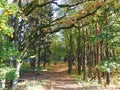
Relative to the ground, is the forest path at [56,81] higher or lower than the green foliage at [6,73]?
lower

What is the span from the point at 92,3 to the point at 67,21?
2.62 meters

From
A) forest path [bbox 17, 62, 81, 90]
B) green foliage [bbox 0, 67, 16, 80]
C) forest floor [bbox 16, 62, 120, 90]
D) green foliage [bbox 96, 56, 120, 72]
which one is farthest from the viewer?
forest path [bbox 17, 62, 81, 90]

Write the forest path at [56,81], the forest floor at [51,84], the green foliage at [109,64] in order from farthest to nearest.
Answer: the forest path at [56,81]
the forest floor at [51,84]
the green foliage at [109,64]

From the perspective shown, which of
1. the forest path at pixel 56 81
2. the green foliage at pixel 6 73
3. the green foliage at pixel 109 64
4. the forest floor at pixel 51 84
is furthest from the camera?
the forest path at pixel 56 81

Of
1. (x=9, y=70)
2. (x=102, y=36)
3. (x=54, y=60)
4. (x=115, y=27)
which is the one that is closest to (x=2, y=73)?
(x=9, y=70)

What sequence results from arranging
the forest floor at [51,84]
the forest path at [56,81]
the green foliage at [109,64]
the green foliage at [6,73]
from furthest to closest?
the forest path at [56,81]
the forest floor at [51,84]
the green foliage at [109,64]
the green foliage at [6,73]

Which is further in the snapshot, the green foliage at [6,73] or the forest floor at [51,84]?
the forest floor at [51,84]

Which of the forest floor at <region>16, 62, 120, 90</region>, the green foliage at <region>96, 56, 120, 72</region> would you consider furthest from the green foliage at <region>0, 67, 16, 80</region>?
the green foliage at <region>96, 56, 120, 72</region>

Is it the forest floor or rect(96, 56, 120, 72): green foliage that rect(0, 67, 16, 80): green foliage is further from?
rect(96, 56, 120, 72): green foliage

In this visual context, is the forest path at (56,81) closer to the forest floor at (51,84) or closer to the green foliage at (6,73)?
the forest floor at (51,84)

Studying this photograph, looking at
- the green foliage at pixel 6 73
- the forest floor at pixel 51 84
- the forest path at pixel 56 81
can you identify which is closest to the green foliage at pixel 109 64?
the forest floor at pixel 51 84

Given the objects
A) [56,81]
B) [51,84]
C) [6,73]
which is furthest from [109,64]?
[56,81]

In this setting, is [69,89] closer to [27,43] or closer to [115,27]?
[27,43]

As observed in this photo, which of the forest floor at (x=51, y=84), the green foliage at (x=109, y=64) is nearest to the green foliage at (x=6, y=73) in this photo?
the forest floor at (x=51, y=84)
